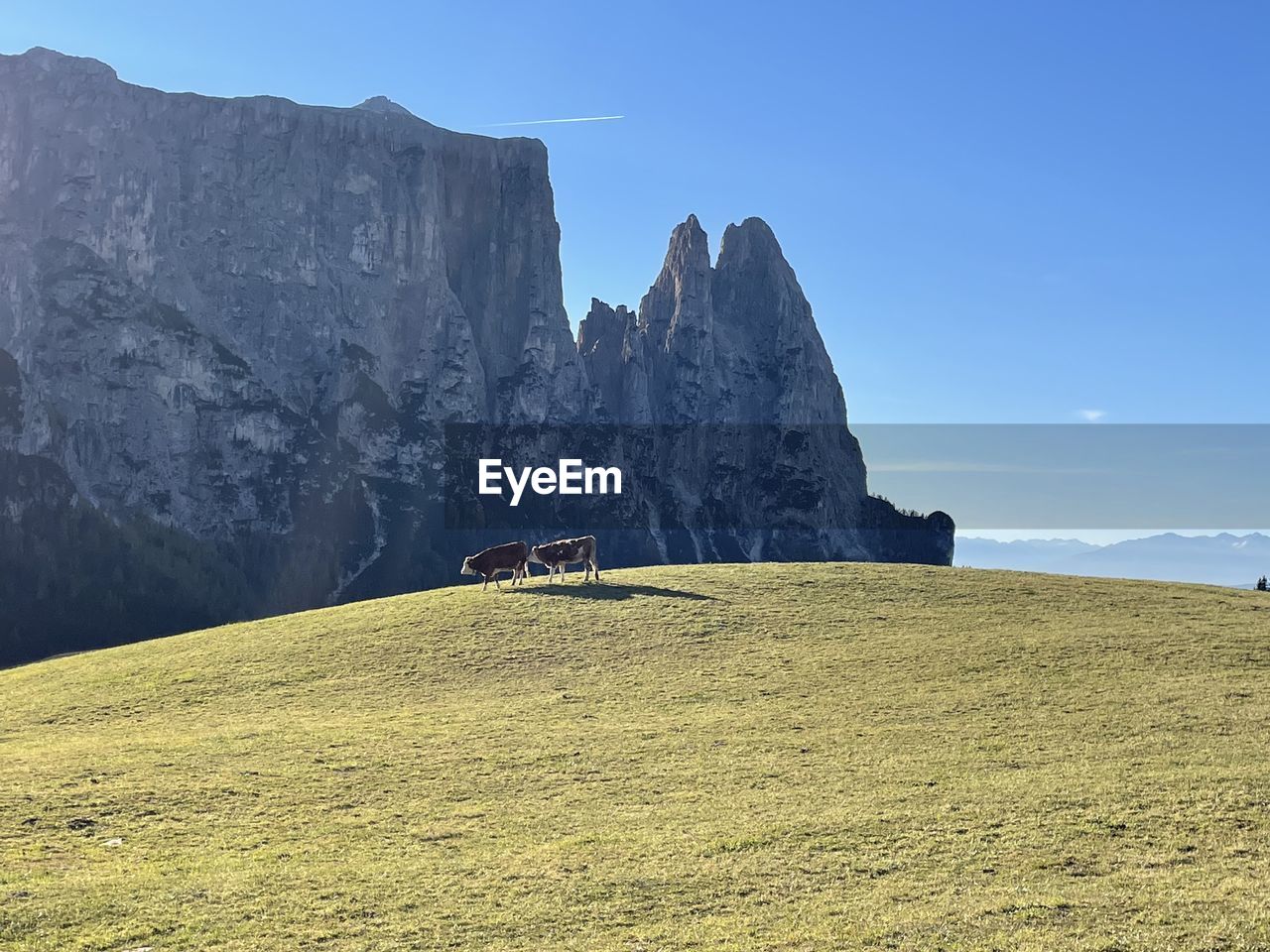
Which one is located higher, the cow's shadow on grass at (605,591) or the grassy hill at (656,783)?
the cow's shadow on grass at (605,591)

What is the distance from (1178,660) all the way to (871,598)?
54.8 ft

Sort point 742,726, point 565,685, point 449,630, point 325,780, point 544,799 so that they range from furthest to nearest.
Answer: point 449,630 → point 565,685 → point 742,726 → point 325,780 → point 544,799

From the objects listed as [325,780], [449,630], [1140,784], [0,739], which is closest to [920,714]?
[1140,784]

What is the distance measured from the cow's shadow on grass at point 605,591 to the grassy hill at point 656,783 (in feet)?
7.74

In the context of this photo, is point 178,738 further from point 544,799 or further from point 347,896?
point 347,896

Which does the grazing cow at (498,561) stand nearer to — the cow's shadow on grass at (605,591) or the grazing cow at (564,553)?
the grazing cow at (564,553)

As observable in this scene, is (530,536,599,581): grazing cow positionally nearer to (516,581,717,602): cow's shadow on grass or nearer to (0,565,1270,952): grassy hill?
Result: (516,581,717,602): cow's shadow on grass

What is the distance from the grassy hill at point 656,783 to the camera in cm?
1922

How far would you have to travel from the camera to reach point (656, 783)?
28266mm

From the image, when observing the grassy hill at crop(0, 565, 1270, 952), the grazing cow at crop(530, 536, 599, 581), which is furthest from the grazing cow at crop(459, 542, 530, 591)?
the grassy hill at crop(0, 565, 1270, 952)

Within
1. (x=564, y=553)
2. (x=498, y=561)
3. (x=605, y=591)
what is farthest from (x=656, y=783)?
(x=498, y=561)

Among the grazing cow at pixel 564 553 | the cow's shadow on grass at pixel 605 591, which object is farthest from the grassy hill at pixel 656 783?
the grazing cow at pixel 564 553

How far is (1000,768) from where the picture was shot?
91.9 ft

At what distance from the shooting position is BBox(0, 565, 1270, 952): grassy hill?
19.2 metres
